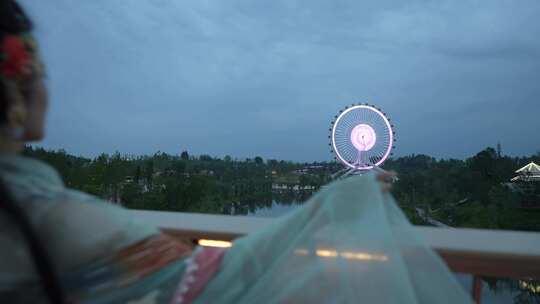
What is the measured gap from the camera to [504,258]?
100 cm

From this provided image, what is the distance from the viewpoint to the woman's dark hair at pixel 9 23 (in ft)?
1.92

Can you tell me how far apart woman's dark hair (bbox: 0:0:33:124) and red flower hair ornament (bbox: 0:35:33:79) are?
0.01 m

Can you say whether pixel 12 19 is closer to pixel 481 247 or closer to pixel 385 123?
pixel 481 247

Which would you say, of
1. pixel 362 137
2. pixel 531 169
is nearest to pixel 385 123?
pixel 362 137

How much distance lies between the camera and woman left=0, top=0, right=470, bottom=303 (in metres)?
Result: 0.59

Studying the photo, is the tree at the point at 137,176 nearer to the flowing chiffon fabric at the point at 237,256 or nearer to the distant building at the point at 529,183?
the distant building at the point at 529,183

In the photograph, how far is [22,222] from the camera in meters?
0.57

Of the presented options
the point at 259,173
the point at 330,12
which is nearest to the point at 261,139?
the point at 330,12

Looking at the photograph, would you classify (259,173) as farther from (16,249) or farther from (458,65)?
(458,65)

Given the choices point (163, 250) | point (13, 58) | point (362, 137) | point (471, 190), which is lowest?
point (471, 190)

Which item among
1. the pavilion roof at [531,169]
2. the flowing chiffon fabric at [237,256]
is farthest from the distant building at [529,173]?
the flowing chiffon fabric at [237,256]

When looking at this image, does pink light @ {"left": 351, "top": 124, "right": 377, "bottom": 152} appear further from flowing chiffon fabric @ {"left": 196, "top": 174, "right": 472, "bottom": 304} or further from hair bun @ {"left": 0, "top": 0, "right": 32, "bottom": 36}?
hair bun @ {"left": 0, "top": 0, "right": 32, "bottom": 36}

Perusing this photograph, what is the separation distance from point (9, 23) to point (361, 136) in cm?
917

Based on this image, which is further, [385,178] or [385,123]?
[385,123]
